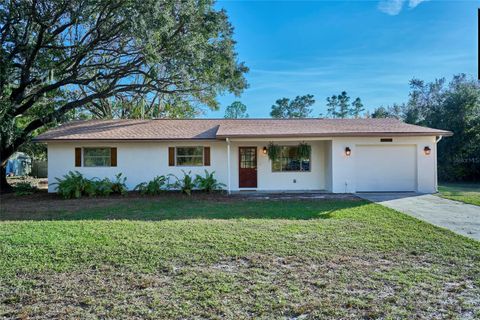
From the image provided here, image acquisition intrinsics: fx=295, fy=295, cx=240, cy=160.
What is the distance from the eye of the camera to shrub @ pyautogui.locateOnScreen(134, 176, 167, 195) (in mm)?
11804

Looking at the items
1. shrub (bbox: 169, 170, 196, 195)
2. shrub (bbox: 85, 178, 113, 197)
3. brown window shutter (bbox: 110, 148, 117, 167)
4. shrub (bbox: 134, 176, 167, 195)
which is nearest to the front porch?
shrub (bbox: 169, 170, 196, 195)

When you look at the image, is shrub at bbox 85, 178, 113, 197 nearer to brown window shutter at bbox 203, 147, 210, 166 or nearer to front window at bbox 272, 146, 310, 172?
brown window shutter at bbox 203, 147, 210, 166

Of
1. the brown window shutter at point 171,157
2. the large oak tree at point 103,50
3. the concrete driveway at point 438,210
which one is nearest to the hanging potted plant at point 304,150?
the concrete driveway at point 438,210

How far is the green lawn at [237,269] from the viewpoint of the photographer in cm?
308

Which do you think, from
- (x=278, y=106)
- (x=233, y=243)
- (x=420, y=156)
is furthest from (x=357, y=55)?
(x=278, y=106)

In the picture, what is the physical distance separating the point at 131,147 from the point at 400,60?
15.6 m

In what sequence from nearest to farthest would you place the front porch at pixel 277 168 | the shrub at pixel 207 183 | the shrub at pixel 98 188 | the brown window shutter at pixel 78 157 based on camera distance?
the shrub at pixel 98 188, the shrub at pixel 207 183, the brown window shutter at pixel 78 157, the front porch at pixel 277 168

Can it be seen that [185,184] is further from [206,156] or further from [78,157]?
[78,157]

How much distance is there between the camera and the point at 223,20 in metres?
13.1

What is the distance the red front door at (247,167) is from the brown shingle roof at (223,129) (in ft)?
3.41

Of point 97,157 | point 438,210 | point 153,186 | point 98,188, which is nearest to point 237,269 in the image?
point 438,210

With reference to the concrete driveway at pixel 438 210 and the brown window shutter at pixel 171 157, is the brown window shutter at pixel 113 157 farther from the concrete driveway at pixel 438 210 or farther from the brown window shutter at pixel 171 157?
the concrete driveway at pixel 438 210

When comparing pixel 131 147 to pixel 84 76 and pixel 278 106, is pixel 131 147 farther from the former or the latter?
pixel 278 106

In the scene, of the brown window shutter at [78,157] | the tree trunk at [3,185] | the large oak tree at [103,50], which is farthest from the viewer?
the tree trunk at [3,185]
